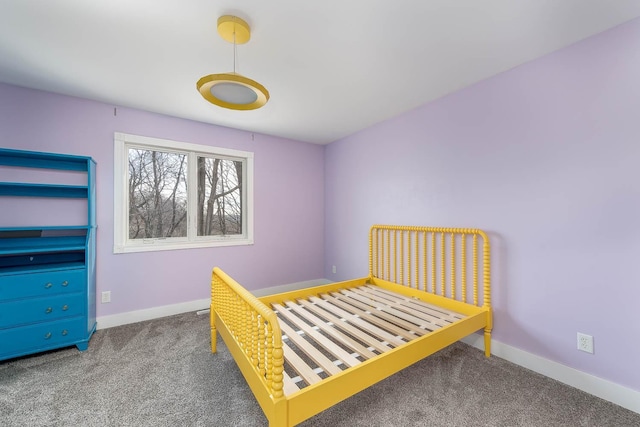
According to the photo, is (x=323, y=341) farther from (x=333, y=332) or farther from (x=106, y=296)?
(x=106, y=296)

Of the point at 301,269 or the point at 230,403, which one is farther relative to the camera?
the point at 301,269

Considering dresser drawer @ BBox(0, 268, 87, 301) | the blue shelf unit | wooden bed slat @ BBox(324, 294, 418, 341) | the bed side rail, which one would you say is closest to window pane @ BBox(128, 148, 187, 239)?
the blue shelf unit

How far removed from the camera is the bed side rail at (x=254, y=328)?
1185 millimetres

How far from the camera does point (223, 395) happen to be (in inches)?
69.7

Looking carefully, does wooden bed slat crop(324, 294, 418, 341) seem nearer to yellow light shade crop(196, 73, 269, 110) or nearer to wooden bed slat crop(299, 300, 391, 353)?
wooden bed slat crop(299, 300, 391, 353)

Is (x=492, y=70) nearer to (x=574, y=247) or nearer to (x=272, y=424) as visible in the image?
(x=574, y=247)

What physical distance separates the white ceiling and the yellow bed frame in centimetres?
145

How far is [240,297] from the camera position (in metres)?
1.65

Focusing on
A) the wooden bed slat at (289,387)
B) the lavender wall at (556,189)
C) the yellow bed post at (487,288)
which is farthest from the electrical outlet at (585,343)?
the wooden bed slat at (289,387)

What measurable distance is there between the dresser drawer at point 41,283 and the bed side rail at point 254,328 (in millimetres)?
1292

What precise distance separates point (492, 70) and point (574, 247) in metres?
1.50

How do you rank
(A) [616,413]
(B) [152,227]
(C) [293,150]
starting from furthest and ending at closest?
(C) [293,150], (B) [152,227], (A) [616,413]

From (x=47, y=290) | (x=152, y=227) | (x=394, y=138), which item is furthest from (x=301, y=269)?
(x=47, y=290)

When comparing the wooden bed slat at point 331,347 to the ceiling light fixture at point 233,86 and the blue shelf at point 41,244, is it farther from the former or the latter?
the blue shelf at point 41,244
